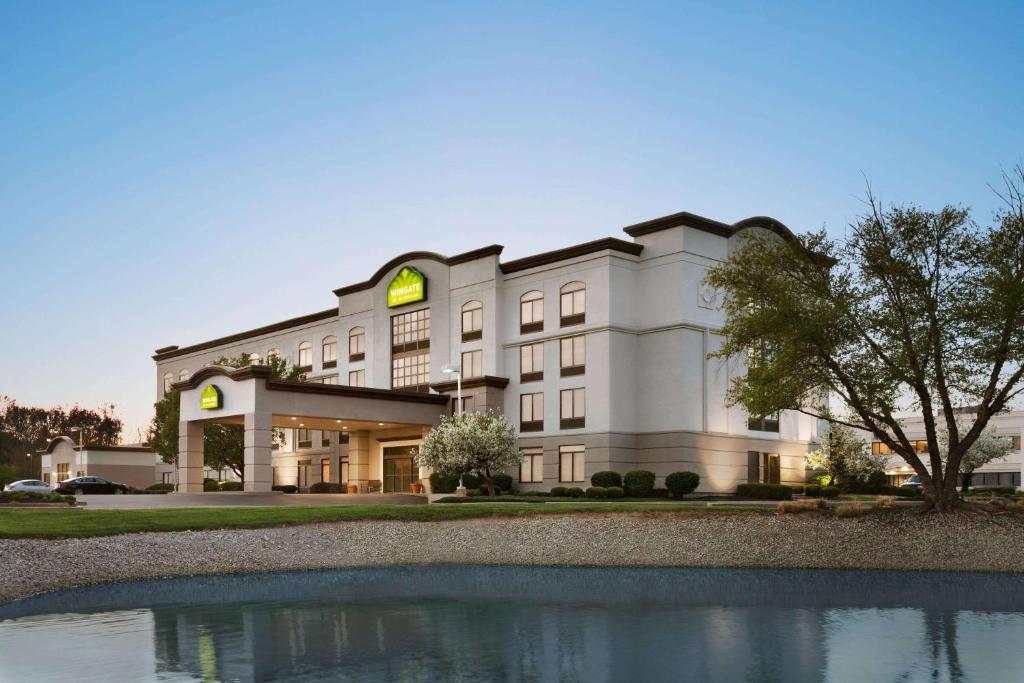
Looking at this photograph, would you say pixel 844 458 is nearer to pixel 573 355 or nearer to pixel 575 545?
pixel 573 355

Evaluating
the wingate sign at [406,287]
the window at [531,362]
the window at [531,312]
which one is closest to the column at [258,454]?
the window at [531,362]

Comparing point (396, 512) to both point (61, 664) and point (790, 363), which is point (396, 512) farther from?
point (61, 664)

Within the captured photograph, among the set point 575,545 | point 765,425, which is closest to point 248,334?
point 765,425

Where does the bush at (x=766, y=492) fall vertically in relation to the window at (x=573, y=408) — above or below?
below

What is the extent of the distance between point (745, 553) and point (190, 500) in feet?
107

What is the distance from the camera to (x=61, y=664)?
1560 cm

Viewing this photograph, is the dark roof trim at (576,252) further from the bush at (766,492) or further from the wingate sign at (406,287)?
the bush at (766,492)

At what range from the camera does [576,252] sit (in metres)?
58.7

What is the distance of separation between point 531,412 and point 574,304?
7.15 metres

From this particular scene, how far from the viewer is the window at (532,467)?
→ 2363 inches

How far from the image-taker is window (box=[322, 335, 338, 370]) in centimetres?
7781

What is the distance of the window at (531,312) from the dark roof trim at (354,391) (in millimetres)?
7179

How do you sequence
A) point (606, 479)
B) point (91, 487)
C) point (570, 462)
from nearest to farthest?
point (606, 479)
point (570, 462)
point (91, 487)

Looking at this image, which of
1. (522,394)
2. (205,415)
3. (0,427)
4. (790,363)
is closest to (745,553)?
(790,363)
